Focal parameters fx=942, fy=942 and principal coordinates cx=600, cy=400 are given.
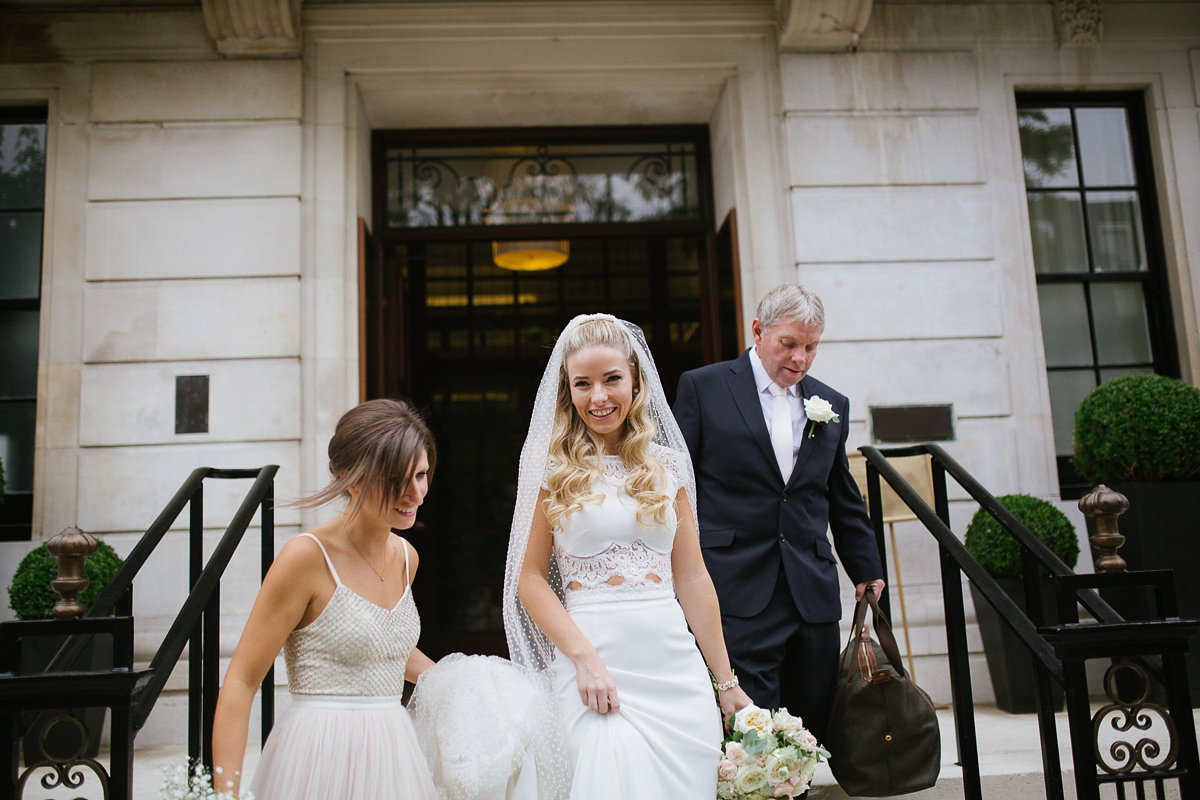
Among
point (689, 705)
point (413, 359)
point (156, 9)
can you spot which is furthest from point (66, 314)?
point (689, 705)

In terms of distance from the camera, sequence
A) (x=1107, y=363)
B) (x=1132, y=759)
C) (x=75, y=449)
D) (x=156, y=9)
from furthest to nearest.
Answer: (x=1107, y=363) < (x=156, y=9) < (x=75, y=449) < (x=1132, y=759)

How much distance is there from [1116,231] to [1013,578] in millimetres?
2616

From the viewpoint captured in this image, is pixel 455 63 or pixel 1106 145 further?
pixel 1106 145

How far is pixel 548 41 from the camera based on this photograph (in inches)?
227

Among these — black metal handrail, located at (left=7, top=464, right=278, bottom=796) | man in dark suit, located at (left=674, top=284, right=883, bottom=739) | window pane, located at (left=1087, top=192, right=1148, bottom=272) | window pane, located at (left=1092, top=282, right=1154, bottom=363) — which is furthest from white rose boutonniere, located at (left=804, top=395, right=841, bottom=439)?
window pane, located at (left=1087, top=192, right=1148, bottom=272)

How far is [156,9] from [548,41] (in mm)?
2317

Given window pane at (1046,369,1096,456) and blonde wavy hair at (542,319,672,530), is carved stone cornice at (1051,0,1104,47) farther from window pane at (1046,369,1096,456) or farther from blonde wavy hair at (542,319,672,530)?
blonde wavy hair at (542,319,672,530)

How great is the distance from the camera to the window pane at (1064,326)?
19.6ft

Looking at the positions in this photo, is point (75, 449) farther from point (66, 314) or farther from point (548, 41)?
point (548, 41)

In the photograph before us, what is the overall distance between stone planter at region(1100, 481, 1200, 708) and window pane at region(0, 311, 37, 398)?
608 cm

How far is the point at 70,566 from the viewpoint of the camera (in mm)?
2492

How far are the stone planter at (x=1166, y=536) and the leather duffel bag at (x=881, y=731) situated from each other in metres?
2.44

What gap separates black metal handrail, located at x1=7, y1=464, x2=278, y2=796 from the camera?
94.2 inches

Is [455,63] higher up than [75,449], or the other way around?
[455,63]
